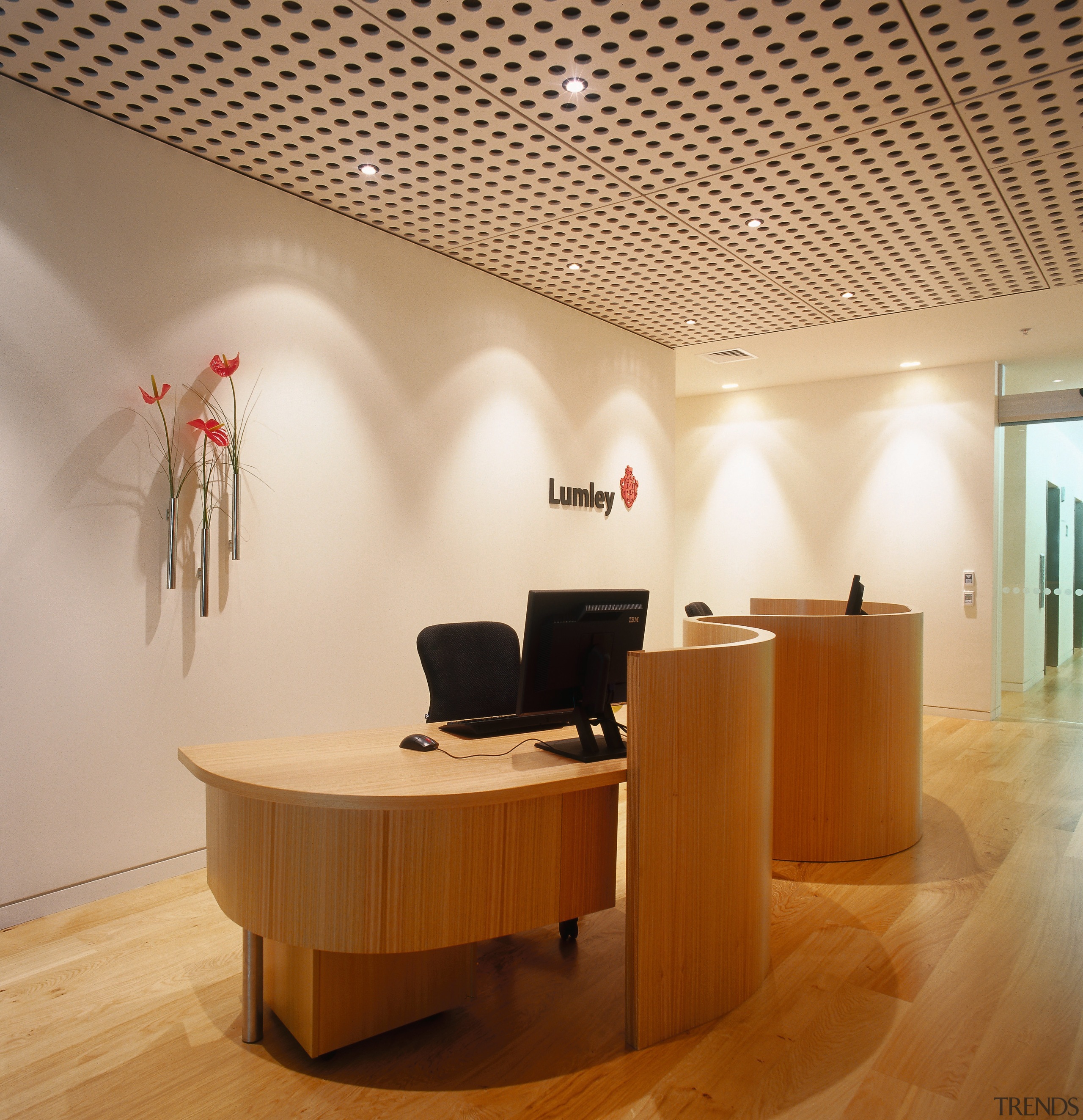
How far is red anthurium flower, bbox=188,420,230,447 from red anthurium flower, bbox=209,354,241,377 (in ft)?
0.71

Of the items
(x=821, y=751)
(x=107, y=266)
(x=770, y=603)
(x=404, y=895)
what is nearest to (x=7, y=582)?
(x=107, y=266)

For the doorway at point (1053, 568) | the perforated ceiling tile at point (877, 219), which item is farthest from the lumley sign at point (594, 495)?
the doorway at point (1053, 568)

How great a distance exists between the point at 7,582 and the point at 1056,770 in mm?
6127

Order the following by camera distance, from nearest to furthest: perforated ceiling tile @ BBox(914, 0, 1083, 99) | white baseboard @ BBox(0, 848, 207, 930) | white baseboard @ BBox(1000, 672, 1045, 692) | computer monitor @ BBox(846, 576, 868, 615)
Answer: perforated ceiling tile @ BBox(914, 0, 1083, 99) → white baseboard @ BBox(0, 848, 207, 930) → computer monitor @ BBox(846, 576, 868, 615) → white baseboard @ BBox(1000, 672, 1045, 692)

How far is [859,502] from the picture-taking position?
25.8 ft

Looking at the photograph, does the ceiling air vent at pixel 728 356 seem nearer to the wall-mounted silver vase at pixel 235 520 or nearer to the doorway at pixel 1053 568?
the doorway at pixel 1053 568

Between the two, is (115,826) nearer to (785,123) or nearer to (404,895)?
(404,895)

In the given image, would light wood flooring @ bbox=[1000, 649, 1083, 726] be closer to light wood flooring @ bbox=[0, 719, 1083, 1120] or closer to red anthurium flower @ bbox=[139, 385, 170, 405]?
light wood flooring @ bbox=[0, 719, 1083, 1120]

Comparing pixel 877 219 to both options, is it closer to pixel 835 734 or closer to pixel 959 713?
pixel 835 734

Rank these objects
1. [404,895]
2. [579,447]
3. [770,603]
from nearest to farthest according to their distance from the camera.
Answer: [404,895] → [770,603] → [579,447]

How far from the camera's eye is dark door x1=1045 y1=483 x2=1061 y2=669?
7.25 metres

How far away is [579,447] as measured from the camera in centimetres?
586

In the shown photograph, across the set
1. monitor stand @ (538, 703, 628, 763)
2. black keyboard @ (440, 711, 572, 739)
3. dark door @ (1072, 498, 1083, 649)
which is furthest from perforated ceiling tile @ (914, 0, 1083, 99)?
dark door @ (1072, 498, 1083, 649)

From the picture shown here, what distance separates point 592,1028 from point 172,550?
255 cm
